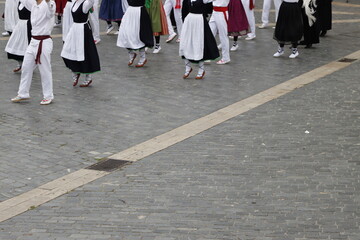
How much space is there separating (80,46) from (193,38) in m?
2.15

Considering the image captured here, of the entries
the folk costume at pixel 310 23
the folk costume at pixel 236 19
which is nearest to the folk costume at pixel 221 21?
the folk costume at pixel 236 19

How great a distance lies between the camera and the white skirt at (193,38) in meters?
14.0

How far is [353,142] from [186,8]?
27.8 ft

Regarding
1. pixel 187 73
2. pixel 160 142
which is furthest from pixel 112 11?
pixel 160 142

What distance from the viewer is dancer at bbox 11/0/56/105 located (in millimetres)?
12141

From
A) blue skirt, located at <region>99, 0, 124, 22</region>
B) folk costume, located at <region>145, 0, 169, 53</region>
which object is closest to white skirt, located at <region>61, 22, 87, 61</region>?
folk costume, located at <region>145, 0, 169, 53</region>

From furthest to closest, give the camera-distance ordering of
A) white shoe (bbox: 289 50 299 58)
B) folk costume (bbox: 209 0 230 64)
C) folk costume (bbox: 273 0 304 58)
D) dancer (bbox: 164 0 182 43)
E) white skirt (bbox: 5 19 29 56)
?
dancer (bbox: 164 0 182 43)
white shoe (bbox: 289 50 299 58)
folk costume (bbox: 273 0 304 58)
folk costume (bbox: 209 0 230 64)
white skirt (bbox: 5 19 29 56)

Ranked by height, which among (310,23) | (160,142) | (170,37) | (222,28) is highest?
(160,142)

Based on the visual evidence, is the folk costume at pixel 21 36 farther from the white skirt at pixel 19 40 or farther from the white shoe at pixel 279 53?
the white shoe at pixel 279 53

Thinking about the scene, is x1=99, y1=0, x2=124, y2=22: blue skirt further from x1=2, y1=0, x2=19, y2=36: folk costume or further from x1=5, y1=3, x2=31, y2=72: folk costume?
x1=5, y1=3, x2=31, y2=72: folk costume

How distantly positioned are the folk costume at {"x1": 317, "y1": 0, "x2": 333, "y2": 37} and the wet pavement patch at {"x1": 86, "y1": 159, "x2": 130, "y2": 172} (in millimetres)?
9897

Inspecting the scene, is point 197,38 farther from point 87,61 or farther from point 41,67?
point 41,67

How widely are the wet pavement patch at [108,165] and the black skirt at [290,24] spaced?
746 centimetres

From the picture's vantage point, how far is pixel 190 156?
31.6 feet
